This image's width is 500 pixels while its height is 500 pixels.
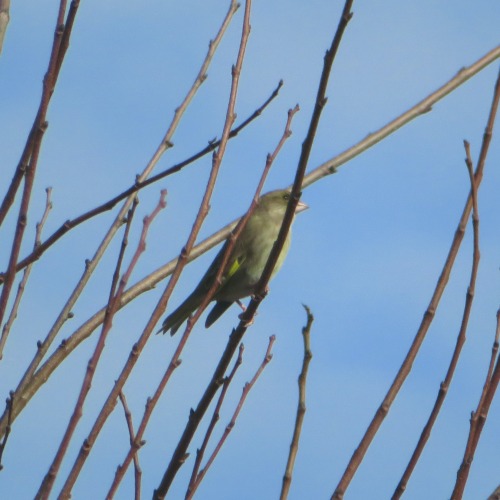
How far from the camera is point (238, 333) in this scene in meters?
3.15

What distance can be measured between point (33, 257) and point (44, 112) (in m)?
0.45

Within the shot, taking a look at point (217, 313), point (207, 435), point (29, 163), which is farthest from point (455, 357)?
point (217, 313)

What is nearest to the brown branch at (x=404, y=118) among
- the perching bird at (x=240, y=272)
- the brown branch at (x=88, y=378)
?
the brown branch at (x=88, y=378)

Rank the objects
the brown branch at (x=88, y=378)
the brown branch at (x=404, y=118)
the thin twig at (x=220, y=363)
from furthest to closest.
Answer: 1. the brown branch at (x=404, y=118)
2. the thin twig at (x=220, y=363)
3. the brown branch at (x=88, y=378)

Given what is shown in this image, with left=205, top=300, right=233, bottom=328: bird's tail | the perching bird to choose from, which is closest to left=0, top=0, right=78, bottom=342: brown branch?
the perching bird

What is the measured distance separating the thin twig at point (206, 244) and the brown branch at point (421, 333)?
0.87 m

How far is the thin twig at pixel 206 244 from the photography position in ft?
10.1

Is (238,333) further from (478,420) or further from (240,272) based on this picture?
(240,272)

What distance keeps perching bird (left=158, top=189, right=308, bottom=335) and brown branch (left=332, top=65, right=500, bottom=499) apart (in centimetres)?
417

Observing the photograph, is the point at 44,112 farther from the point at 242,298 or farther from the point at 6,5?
the point at 242,298

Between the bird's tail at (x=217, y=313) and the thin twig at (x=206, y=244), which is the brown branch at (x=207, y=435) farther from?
the bird's tail at (x=217, y=313)

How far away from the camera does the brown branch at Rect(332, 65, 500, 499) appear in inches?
96.1

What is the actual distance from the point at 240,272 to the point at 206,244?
9.41 feet

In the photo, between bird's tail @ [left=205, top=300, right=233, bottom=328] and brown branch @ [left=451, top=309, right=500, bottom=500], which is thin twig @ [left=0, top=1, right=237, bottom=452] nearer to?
brown branch @ [left=451, top=309, right=500, bottom=500]
